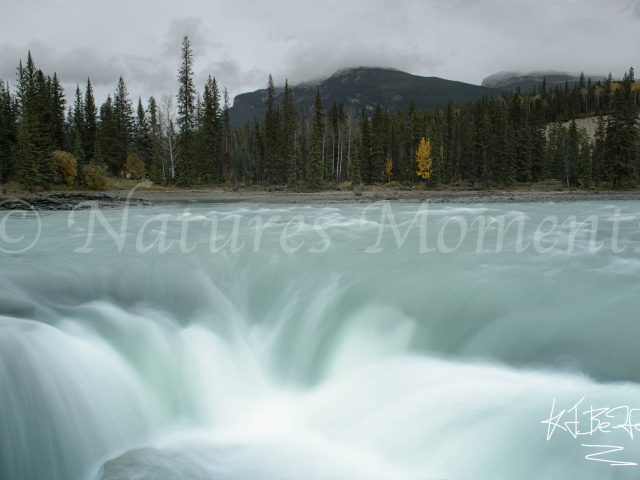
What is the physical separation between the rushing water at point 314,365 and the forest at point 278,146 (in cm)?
3657

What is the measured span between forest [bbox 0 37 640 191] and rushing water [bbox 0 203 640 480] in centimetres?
3657

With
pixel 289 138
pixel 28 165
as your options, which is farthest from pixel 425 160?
pixel 28 165

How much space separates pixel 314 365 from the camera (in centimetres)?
620

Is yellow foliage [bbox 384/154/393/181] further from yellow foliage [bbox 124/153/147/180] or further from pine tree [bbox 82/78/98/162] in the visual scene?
pine tree [bbox 82/78/98/162]

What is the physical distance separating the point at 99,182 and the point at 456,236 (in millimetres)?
38043

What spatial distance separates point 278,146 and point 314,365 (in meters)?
55.8

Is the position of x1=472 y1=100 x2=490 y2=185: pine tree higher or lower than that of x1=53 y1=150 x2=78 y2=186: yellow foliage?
higher

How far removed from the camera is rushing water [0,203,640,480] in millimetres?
4027

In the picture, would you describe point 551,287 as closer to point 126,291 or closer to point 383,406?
point 383,406

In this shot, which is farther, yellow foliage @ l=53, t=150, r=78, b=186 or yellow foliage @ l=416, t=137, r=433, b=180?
yellow foliage @ l=416, t=137, r=433, b=180

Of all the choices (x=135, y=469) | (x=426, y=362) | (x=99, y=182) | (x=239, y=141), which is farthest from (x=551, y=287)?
(x=239, y=141)

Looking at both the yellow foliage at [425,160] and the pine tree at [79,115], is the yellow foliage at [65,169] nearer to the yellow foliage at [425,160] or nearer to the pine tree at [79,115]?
the pine tree at [79,115]
